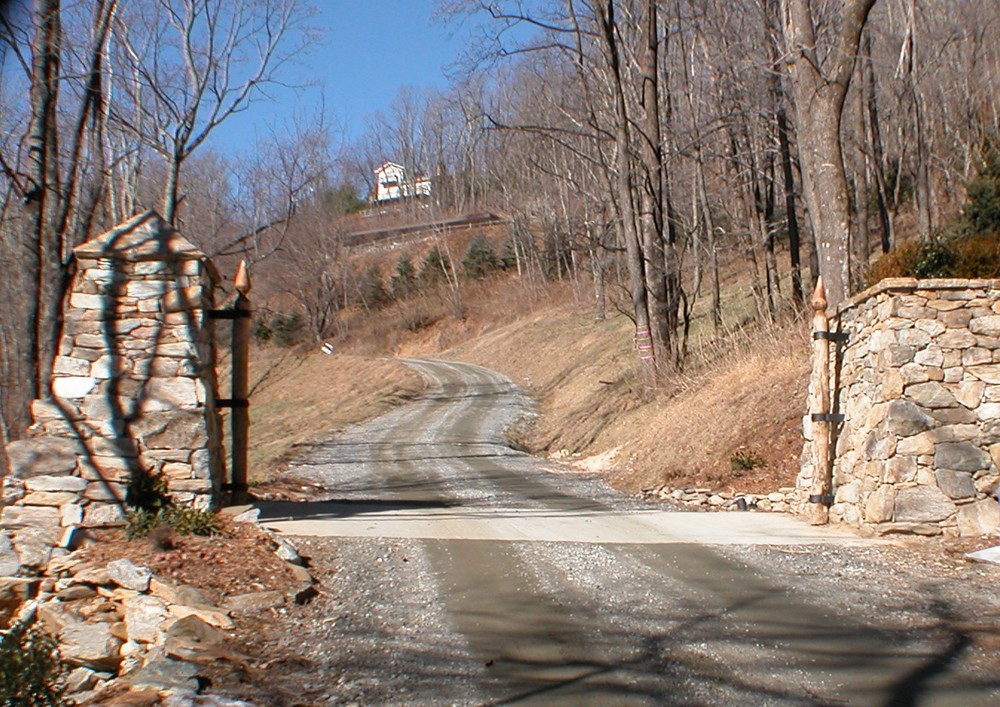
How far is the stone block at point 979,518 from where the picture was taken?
27.1 feet

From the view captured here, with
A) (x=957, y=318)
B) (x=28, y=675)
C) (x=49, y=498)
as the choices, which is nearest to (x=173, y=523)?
(x=49, y=498)

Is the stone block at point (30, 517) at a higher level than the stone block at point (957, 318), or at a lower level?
lower

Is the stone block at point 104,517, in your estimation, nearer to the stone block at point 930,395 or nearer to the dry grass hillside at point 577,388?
the stone block at point 930,395

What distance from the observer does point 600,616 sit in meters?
6.20

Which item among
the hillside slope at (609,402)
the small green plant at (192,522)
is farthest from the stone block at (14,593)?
the hillside slope at (609,402)

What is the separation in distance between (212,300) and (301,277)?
45985mm

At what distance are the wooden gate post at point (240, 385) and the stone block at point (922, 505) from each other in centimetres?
627

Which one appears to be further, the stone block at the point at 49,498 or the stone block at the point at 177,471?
the stone block at the point at 177,471

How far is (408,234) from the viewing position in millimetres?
79188

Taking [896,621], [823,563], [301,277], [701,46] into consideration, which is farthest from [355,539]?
[301,277]

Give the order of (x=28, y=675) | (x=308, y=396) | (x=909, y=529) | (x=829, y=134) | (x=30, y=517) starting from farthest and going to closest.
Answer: (x=308, y=396)
(x=829, y=134)
(x=909, y=529)
(x=30, y=517)
(x=28, y=675)

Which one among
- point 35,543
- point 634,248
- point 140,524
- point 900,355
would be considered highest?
point 634,248

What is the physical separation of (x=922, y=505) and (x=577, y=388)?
23351 mm

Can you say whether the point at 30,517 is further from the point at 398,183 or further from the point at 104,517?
the point at 398,183
